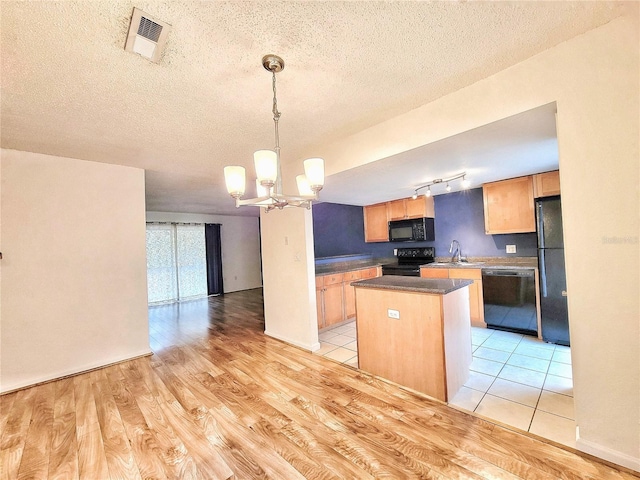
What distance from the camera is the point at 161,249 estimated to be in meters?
6.37

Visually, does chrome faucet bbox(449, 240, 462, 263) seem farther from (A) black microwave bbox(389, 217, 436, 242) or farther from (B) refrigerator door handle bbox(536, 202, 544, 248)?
(B) refrigerator door handle bbox(536, 202, 544, 248)

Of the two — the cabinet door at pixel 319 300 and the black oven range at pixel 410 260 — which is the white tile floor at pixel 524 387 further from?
the cabinet door at pixel 319 300

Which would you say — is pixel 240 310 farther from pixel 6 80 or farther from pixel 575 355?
pixel 575 355

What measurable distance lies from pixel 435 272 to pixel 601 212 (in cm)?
275

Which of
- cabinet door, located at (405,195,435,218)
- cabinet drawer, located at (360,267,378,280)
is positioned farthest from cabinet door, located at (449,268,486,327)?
cabinet drawer, located at (360,267,378,280)

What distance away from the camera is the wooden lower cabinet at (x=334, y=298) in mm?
3811

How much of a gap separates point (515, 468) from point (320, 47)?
2471 millimetres

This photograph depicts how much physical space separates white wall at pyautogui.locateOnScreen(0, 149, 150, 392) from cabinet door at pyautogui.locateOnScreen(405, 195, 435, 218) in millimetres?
4118

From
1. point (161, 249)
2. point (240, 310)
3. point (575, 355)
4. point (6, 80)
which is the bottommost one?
point (240, 310)

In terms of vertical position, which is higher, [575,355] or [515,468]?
[575,355]

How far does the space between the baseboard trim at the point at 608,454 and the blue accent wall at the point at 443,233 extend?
9.66 ft

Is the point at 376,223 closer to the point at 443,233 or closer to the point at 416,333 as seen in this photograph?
the point at 443,233

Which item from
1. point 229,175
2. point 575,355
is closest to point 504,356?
point 575,355

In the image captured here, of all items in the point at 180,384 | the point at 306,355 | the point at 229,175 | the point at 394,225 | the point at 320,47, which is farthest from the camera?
the point at 394,225
